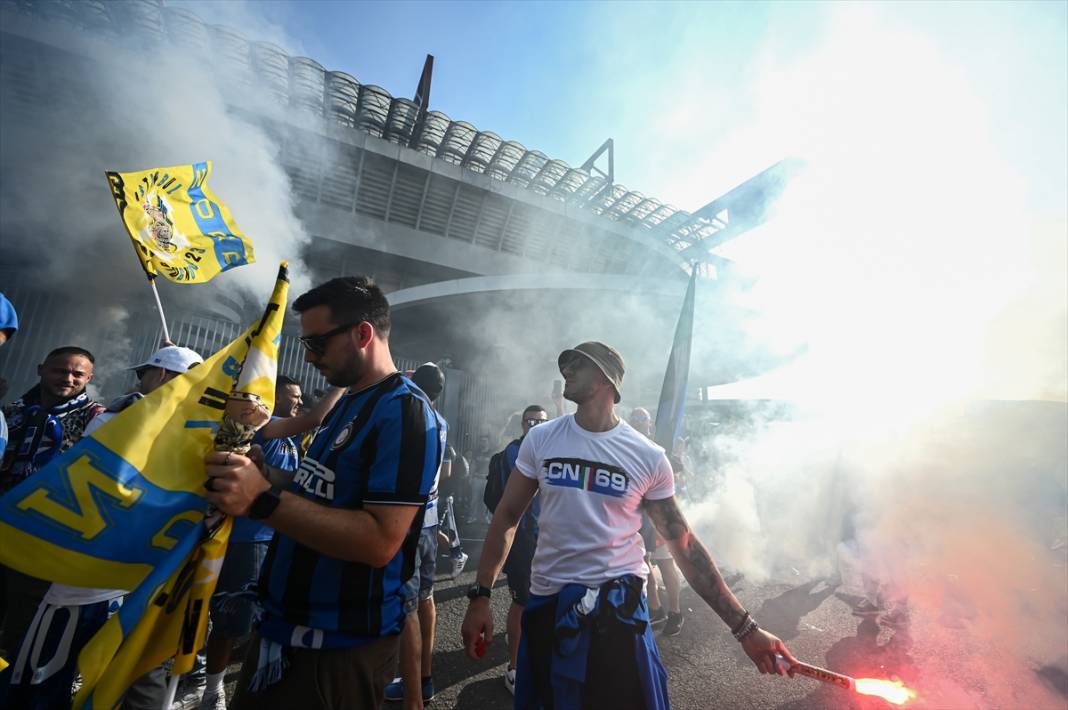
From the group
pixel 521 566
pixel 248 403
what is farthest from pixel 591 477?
pixel 521 566

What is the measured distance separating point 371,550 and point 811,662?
4394 millimetres

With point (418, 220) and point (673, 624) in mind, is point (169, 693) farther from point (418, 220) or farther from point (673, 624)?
point (418, 220)

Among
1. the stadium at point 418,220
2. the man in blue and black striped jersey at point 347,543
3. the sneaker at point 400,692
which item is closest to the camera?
the man in blue and black striped jersey at point 347,543

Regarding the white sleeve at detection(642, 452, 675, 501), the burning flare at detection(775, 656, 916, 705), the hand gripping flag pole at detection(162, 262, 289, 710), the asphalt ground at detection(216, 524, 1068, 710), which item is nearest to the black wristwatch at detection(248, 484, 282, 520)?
the hand gripping flag pole at detection(162, 262, 289, 710)

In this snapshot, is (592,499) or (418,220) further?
(418,220)

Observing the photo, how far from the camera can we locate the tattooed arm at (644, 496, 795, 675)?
174cm

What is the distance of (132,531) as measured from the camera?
1.06 m

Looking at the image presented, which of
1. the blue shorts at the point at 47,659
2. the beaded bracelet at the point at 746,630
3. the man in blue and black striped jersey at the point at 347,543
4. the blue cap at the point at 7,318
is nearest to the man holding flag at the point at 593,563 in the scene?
the beaded bracelet at the point at 746,630

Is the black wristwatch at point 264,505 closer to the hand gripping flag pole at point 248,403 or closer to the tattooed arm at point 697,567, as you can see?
the hand gripping flag pole at point 248,403

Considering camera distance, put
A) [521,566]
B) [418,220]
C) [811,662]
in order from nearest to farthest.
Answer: [521,566], [811,662], [418,220]

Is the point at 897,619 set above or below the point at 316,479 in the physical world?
below

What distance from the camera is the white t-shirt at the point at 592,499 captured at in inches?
70.9

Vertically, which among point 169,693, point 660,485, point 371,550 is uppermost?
point 660,485

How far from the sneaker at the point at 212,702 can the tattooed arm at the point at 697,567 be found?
2.68 metres
